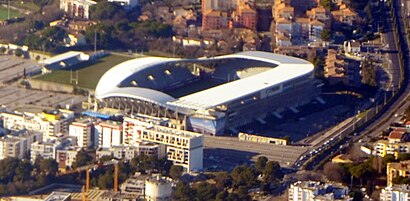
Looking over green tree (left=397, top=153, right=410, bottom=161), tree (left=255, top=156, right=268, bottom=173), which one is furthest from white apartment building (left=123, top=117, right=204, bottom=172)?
green tree (left=397, top=153, right=410, bottom=161)

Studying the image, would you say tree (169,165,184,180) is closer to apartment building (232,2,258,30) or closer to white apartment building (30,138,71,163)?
white apartment building (30,138,71,163)

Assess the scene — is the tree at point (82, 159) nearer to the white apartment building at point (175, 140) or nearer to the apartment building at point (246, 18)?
the white apartment building at point (175, 140)

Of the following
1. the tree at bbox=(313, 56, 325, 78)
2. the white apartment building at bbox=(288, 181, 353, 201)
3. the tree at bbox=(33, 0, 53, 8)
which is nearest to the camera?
the white apartment building at bbox=(288, 181, 353, 201)

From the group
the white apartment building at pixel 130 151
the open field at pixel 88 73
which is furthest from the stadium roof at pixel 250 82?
the white apartment building at pixel 130 151

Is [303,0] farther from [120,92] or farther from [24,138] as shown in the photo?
[24,138]

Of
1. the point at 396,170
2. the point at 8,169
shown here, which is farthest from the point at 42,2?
the point at 396,170

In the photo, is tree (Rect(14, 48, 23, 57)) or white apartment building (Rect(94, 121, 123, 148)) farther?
tree (Rect(14, 48, 23, 57))

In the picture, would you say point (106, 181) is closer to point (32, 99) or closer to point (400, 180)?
point (400, 180)
